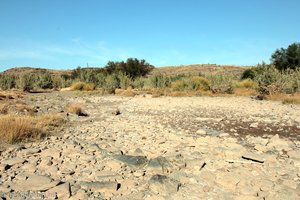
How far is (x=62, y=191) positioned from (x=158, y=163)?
1724 mm

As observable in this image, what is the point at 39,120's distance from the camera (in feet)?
30.7

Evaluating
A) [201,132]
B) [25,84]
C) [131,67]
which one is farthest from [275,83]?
[131,67]

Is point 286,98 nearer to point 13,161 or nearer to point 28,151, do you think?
point 28,151

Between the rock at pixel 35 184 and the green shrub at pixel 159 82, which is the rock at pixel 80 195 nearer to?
the rock at pixel 35 184

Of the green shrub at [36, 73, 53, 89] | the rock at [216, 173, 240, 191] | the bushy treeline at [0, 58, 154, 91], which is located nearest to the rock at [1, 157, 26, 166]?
the rock at [216, 173, 240, 191]

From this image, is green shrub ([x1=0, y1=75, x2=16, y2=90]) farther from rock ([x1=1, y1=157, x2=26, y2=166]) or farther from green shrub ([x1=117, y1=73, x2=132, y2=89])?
rock ([x1=1, y1=157, x2=26, y2=166])

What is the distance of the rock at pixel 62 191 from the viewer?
14.8 ft

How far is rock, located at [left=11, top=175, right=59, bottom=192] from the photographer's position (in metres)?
4.74

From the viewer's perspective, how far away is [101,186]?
4.83 meters

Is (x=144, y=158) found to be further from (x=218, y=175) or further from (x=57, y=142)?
(x=57, y=142)

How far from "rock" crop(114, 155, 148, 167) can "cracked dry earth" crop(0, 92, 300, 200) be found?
0.06 feet

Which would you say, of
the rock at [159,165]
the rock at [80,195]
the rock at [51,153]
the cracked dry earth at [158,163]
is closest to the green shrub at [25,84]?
the cracked dry earth at [158,163]

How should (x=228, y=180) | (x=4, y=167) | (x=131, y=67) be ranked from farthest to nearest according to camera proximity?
(x=131, y=67)
(x=4, y=167)
(x=228, y=180)

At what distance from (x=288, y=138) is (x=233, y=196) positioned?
3.77m
